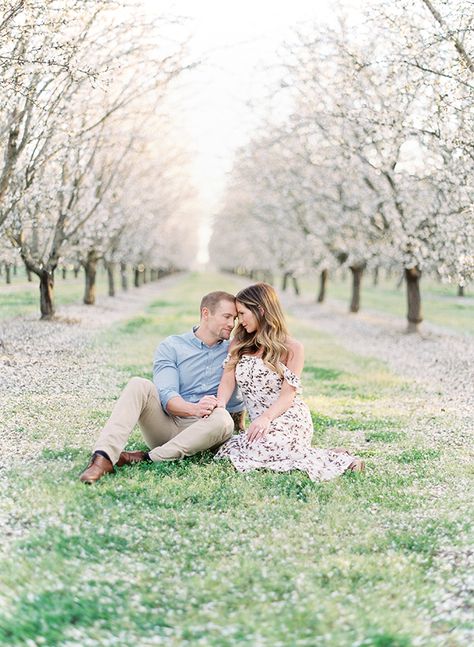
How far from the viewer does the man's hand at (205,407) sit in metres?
8.17

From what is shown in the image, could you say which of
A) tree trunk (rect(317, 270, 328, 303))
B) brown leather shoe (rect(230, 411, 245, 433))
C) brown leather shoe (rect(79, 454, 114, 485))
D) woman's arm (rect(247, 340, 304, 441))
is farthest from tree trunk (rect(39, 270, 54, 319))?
tree trunk (rect(317, 270, 328, 303))

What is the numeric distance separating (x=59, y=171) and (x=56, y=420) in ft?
43.0

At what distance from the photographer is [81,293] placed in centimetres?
3612

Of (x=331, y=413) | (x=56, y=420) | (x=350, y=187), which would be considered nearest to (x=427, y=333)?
(x=350, y=187)

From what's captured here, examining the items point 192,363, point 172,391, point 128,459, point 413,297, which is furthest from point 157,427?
point 413,297

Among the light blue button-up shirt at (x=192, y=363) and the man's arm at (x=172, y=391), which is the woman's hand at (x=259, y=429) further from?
the light blue button-up shirt at (x=192, y=363)

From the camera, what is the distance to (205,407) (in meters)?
8.18

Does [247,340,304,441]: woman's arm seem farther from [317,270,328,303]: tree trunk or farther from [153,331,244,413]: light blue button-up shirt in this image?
[317,270,328,303]: tree trunk

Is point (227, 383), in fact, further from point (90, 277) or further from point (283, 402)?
point (90, 277)

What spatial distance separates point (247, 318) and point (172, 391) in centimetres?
124

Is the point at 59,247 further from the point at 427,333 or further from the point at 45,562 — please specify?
the point at 45,562

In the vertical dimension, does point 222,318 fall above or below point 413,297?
above

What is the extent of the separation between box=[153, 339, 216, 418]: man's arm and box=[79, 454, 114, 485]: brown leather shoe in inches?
43.2

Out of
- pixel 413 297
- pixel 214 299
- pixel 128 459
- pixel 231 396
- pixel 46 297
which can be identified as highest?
pixel 214 299
